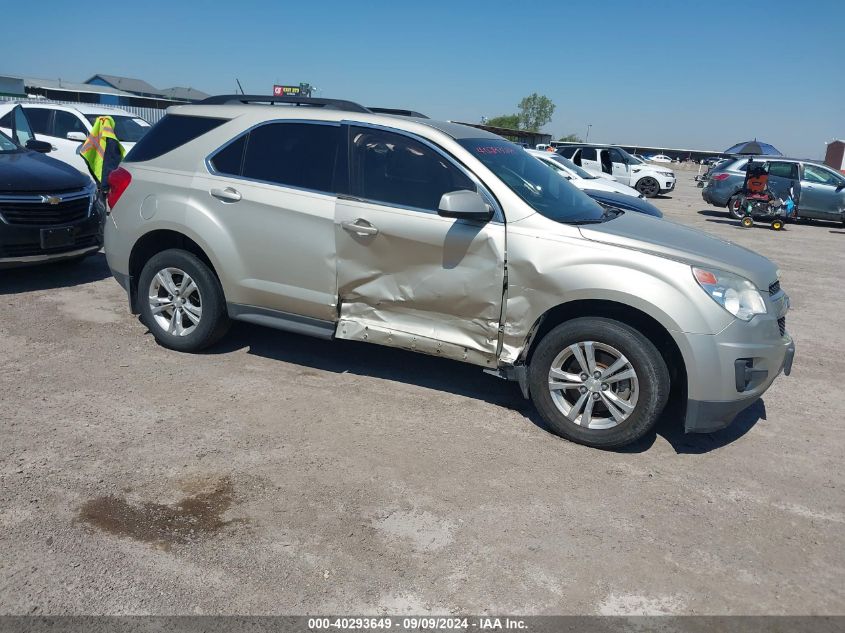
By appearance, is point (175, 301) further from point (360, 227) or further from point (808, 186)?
point (808, 186)

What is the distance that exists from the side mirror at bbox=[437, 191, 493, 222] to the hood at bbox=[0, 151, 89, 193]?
482 cm

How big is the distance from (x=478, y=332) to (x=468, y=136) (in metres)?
1.44

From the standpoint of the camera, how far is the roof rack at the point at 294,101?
5.11 m

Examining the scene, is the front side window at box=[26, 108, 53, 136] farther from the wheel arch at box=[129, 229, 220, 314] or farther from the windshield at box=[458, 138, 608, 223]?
the windshield at box=[458, 138, 608, 223]

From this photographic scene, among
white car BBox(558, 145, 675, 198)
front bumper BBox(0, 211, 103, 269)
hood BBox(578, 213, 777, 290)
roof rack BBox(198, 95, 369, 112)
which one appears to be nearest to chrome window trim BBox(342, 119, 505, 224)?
roof rack BBox(198, 95, 369, 112)

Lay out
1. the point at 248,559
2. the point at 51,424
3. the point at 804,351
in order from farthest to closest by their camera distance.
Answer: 1. the point at 804,351
2. the point at 51,424
3. the point at 248,559

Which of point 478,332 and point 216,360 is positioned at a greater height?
point 478,332

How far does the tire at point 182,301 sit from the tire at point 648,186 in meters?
21.5

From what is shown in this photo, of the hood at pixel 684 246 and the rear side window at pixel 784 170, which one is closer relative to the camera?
the hood at pixel 684 246

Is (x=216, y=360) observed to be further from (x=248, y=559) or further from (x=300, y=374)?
(x=248, y=559)

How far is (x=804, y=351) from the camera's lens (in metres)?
6.60

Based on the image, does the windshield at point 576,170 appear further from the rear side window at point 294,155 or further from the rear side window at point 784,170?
the rear side window at point 294,155

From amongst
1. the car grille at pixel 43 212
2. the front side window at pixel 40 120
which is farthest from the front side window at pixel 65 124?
the car grille at pixel 43 212

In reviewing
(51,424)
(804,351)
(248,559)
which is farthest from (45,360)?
(804,351)
